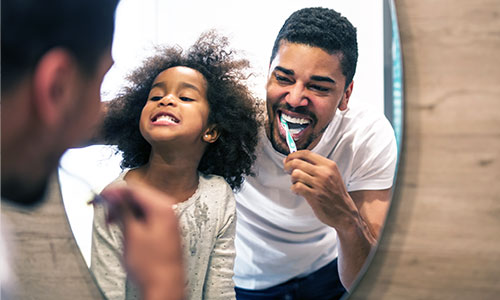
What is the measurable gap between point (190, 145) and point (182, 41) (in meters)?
0.15

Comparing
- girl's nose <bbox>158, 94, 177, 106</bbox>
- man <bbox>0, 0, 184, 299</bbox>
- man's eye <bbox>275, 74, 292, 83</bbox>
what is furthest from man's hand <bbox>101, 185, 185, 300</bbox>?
man's eye <bbox>275, 74, 292, 83</bbox>

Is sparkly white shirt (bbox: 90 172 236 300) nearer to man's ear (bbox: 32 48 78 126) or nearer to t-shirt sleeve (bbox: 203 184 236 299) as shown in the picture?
t-shirt sleeve (bbox: 203 184 236 299)

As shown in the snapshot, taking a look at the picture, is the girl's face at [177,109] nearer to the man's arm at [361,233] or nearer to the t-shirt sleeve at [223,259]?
the t-shirt sleeve at [223,259]

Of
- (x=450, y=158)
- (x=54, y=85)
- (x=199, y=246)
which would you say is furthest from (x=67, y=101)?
(x=450, y=158)

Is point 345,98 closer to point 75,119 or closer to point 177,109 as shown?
point 177,109

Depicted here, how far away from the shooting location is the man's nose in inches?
23.7

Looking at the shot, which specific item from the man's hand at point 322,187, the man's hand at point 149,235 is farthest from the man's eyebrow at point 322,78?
the man's hand at point 149,235

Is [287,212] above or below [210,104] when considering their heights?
below

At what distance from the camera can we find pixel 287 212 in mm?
619

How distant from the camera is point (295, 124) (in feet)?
1.99

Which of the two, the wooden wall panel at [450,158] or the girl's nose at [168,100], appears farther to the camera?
the wooden wall panel at [450,158]

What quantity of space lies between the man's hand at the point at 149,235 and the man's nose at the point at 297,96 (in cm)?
22

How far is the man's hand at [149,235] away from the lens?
0.60 metres

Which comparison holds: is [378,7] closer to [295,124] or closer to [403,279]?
[295,124]
